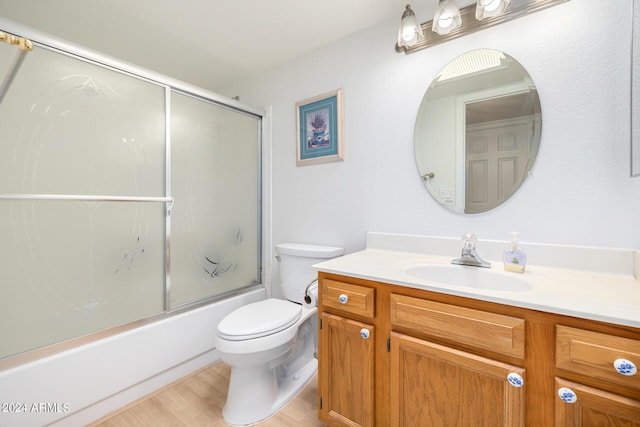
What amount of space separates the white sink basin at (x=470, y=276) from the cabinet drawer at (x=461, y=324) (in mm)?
230

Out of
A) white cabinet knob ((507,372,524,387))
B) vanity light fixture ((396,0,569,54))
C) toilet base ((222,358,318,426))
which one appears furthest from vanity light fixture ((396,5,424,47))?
toilet base ((222,358,318,426))

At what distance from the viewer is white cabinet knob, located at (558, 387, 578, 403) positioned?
67 cm

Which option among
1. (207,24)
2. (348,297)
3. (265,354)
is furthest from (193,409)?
(207,24)

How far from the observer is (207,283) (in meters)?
1.82

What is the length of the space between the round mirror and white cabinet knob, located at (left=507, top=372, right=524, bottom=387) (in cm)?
74

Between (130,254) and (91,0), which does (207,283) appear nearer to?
(130,254)

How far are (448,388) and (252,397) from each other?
963 mm

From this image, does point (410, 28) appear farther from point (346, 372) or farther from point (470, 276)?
point (346, 372)

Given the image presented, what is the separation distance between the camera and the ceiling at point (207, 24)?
4.58 ft

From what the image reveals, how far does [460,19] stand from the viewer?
3.95 feet

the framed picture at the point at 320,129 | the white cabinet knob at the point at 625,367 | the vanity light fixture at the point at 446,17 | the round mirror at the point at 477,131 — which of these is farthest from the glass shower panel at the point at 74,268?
the white cabinet knob at the point at 625,367

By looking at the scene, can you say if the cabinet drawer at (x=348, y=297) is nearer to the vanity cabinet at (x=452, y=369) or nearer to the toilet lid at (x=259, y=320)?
the vanity cabinet at (x=452, y=369)

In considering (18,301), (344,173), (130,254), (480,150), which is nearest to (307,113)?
(344,173)

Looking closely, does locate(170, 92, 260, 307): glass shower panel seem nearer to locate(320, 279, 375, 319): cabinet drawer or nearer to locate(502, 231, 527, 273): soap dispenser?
locate(320, 279, 375, 319): cabinet drawer
